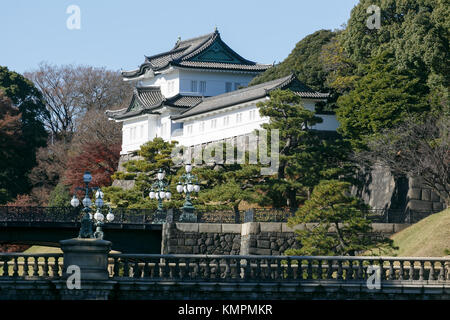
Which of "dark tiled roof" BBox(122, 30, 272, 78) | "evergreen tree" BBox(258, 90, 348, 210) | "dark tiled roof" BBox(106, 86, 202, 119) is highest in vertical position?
"dark tiled roof" BBox(122, 30, 272, 78)

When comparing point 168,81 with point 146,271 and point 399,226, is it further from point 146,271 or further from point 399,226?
point 146,271

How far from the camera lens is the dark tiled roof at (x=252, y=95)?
69.1 meters

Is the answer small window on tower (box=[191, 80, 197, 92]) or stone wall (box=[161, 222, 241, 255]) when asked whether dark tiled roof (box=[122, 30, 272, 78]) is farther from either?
stone wall (box=[161, 222, 241, 255])

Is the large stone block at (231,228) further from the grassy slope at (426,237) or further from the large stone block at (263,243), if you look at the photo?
the grassy slope at (426,237)

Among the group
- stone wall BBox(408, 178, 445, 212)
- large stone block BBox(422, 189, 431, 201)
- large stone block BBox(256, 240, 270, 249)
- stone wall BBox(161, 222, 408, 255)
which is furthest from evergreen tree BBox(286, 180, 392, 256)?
large stone block BBox(422, 189, 431, 201)

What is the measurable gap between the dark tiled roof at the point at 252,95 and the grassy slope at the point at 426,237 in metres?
17.1

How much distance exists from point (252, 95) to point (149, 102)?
15.3 metres

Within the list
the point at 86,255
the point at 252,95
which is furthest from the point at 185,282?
the point at 252,95

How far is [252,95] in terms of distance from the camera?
72.0m

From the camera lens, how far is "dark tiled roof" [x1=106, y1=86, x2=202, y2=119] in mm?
82562

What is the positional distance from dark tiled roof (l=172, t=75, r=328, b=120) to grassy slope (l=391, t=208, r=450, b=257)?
672 inches

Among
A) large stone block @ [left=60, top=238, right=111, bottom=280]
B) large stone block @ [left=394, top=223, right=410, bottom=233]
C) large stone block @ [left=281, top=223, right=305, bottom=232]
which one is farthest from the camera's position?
large stone block @ [left=394, top=223, right=410, bottom=233]

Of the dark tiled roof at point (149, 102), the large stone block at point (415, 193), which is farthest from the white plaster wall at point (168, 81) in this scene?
the large stone block at point (415, 193)

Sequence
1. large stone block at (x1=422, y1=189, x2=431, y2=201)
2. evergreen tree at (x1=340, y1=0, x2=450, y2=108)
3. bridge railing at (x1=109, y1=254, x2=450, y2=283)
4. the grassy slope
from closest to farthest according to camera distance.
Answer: bridge railing at (x1=109, y1=254, x2=450, y2=283) → the grassy slope → large stone block at (x1=422, y1=189, x2=431, y2=201) → evergreen tree at (x1=340, y1=0, x2=450, y2=108)
